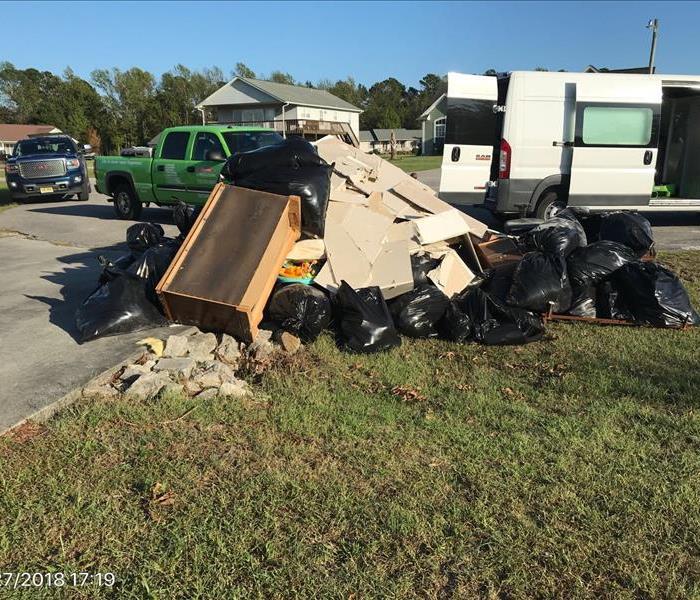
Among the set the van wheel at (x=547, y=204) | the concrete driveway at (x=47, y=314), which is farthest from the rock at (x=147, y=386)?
the van wheel at (x=547, y=204)

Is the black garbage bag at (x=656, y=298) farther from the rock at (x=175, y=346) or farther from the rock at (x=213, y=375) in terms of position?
the rock at (x=175, y=346)

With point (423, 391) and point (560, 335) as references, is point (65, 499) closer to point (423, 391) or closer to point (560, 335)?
point (423, 391)

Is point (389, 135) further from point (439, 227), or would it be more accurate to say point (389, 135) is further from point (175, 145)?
point (439, 227)

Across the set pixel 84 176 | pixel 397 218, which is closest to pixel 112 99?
pixel 84 176

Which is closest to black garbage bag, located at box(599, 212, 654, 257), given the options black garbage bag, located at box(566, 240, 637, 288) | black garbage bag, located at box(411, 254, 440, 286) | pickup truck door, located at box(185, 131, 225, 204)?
black garbage bag, located at box(566, 240, 637, 288)

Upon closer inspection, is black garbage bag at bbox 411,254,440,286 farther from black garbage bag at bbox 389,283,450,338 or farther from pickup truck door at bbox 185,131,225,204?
pickup truck door at bbox 185,131,225,204

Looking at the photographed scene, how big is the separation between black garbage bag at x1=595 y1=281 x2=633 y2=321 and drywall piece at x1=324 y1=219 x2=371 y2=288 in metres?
2.28

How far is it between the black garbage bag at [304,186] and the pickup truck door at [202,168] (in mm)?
5275

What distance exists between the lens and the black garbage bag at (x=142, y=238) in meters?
6.27

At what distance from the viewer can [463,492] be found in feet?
8.95

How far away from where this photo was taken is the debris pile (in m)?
4.45

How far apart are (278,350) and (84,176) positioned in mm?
13977

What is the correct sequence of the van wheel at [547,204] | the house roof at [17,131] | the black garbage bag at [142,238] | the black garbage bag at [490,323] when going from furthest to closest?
the house roof at [17,131] → the van wheel at [547,204] → the black garbage bag at [142,238] → the black garbage bag at [490,323]

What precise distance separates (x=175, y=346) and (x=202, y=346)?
0.21 m
